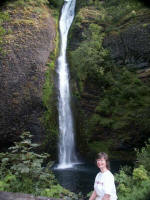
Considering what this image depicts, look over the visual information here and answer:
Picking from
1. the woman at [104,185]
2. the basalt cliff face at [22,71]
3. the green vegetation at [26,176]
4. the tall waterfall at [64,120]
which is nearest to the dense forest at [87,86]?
the basalt cliff face at [22,71]

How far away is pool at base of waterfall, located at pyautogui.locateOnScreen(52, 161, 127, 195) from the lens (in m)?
9.23

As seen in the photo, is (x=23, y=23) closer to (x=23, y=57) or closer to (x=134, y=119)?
(x=23, y=57)

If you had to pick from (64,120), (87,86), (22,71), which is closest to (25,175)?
(64,120)

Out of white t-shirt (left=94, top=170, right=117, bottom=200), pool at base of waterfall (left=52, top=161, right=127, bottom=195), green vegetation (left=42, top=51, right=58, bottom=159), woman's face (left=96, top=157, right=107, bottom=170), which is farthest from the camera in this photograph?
green vegetation (left=42, top=51, right=58, bottom=159)

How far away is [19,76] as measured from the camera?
14.4 m

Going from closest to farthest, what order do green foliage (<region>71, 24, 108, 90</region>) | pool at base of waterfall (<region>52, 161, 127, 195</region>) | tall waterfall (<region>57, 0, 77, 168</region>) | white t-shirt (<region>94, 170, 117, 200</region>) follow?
white t-shirt (<region>94, 170, 117, 200</region>)
pool at base of waterfall (<region>52, 161, 127, 195</region>)
tall waterfall (<region>57, 0, 77, 168</region>)
green foliage (<region>71, 24, 108, 90</region>)

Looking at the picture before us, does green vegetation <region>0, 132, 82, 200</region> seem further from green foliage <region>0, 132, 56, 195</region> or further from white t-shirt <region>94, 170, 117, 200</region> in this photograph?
white t-shirt <region>94, 170, 117, 200</region>

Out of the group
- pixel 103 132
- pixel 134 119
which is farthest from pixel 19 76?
pixel 134 119

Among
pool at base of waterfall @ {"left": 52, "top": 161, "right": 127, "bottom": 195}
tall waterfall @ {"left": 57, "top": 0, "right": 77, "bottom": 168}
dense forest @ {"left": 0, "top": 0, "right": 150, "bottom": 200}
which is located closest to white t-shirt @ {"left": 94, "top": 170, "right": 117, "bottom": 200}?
pool at base of waterfall @ {"left": 52, "top": 161, "right": 127, "bottom": 195}

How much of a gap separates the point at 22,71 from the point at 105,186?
12209mm

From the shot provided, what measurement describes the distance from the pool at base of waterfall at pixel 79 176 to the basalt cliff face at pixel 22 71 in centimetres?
276

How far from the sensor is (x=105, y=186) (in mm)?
3260

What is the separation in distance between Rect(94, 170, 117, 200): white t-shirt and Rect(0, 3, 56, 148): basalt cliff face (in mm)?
10110

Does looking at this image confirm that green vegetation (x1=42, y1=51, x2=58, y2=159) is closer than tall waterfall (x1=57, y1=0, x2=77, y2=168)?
No
